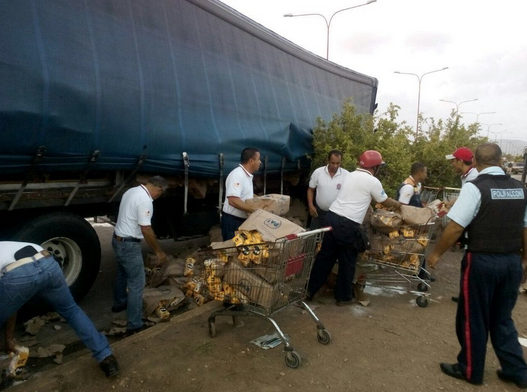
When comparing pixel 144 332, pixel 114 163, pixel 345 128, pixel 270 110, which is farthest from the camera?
pixel 345 128

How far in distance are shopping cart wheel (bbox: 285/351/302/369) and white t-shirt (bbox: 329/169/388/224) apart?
6.06 feet

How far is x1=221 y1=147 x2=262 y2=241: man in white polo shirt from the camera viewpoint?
4712 mm

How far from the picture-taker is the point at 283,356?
364 cm

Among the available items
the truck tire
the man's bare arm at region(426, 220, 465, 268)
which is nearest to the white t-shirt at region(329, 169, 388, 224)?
the man's bare arm at region(426, 220, 465, 268)

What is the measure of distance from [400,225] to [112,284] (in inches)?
156

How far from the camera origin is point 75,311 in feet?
10.3

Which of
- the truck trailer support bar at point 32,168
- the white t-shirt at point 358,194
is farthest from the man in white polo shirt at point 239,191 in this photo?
the truck trailer support bar at point 32,168

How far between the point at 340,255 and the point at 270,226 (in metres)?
1.56

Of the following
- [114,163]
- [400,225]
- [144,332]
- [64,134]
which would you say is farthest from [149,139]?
[400,225]

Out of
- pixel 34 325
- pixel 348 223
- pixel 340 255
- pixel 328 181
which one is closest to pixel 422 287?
pixel 340 255

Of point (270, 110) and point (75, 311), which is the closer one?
point (75, 311)

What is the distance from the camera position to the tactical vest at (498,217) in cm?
324

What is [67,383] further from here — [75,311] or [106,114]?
[106,114]

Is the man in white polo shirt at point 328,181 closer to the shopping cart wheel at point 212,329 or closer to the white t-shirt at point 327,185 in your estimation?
the white t-shirt at point 327,185
